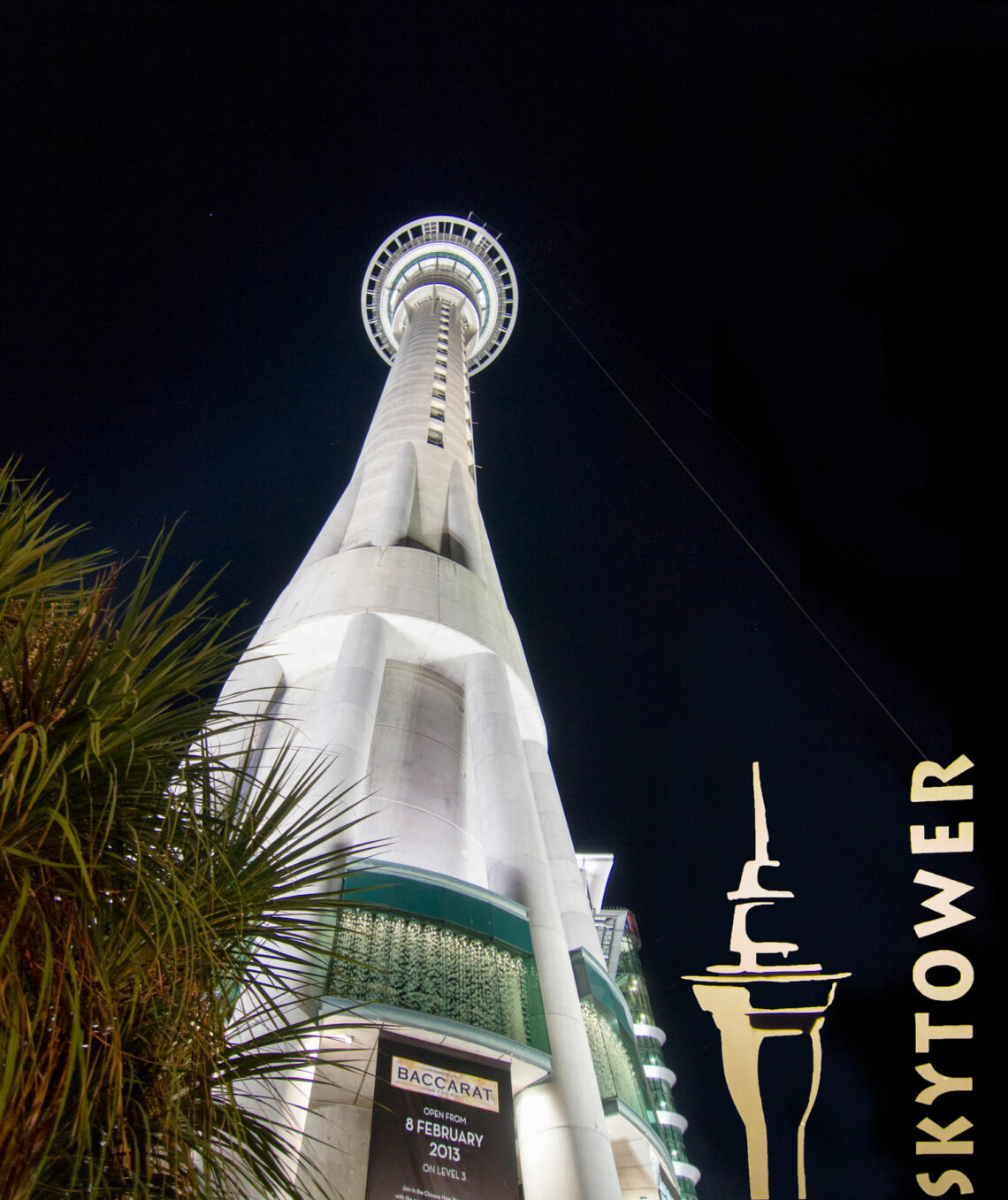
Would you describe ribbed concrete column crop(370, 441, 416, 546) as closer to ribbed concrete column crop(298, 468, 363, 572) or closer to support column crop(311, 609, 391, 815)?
ribbed concrete column crop(298, 468, 363, 572)

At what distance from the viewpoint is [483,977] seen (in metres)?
13.5

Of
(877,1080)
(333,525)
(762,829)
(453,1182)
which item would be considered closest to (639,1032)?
(877,1080)

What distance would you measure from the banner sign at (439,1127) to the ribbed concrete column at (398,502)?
45.5 feet

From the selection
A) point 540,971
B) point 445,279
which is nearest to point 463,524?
point 540,971

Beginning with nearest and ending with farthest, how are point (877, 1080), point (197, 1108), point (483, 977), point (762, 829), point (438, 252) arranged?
point (197, 1108) → point (483, 977) → point (762, 829) → point (877, 1080) → point (438, 252)

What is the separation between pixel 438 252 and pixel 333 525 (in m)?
33.0

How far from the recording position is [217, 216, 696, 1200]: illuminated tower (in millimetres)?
12141

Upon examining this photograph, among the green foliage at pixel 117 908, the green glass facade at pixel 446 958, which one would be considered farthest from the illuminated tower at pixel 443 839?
the green foliage at pixel 117 908

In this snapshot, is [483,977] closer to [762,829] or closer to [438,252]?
[762,829]

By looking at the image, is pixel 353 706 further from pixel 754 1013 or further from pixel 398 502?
pixel 398 502

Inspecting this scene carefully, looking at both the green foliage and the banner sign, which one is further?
the banner sign

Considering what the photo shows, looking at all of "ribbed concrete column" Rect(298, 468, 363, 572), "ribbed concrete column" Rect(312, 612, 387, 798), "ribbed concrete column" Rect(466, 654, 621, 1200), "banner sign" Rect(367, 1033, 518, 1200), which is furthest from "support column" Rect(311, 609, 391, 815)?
"ribbed concrete column" Rect(298, 468, 363, 572)

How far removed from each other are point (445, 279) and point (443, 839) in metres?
42.2

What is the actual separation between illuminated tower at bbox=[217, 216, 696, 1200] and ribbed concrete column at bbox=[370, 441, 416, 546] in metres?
0.08
